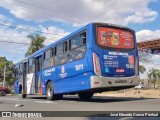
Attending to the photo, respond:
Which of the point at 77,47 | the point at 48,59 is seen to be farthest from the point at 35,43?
the point at 77,47

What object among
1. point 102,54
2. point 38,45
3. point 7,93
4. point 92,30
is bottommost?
point 7,93

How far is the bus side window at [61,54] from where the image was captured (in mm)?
15868

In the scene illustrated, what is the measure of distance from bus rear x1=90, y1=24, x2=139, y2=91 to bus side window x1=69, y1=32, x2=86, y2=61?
663mm

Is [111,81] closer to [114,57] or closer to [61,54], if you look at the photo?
[114,57]

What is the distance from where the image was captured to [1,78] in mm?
80250

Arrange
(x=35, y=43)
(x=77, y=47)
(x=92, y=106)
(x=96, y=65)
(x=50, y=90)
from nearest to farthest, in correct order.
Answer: (x=92, y=106), (x=96, y=65), (x=77, y=47), (x=50, y=90), (x=35, y=43)

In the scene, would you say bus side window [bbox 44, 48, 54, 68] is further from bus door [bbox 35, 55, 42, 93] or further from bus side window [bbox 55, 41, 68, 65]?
bus door [bbox 35, 55, 42, 93]


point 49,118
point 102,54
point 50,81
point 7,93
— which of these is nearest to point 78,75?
point 102,54

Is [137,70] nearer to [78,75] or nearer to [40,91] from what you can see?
[78,75]

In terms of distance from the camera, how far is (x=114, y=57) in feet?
46.2

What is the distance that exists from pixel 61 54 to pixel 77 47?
1.97m

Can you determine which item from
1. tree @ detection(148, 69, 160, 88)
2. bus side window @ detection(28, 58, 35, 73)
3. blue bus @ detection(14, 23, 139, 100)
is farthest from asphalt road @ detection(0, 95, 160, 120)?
tree @ detection(148, 69, 160, 88)

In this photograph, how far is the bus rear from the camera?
13570 millimetres

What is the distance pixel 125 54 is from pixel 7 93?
23.1m
